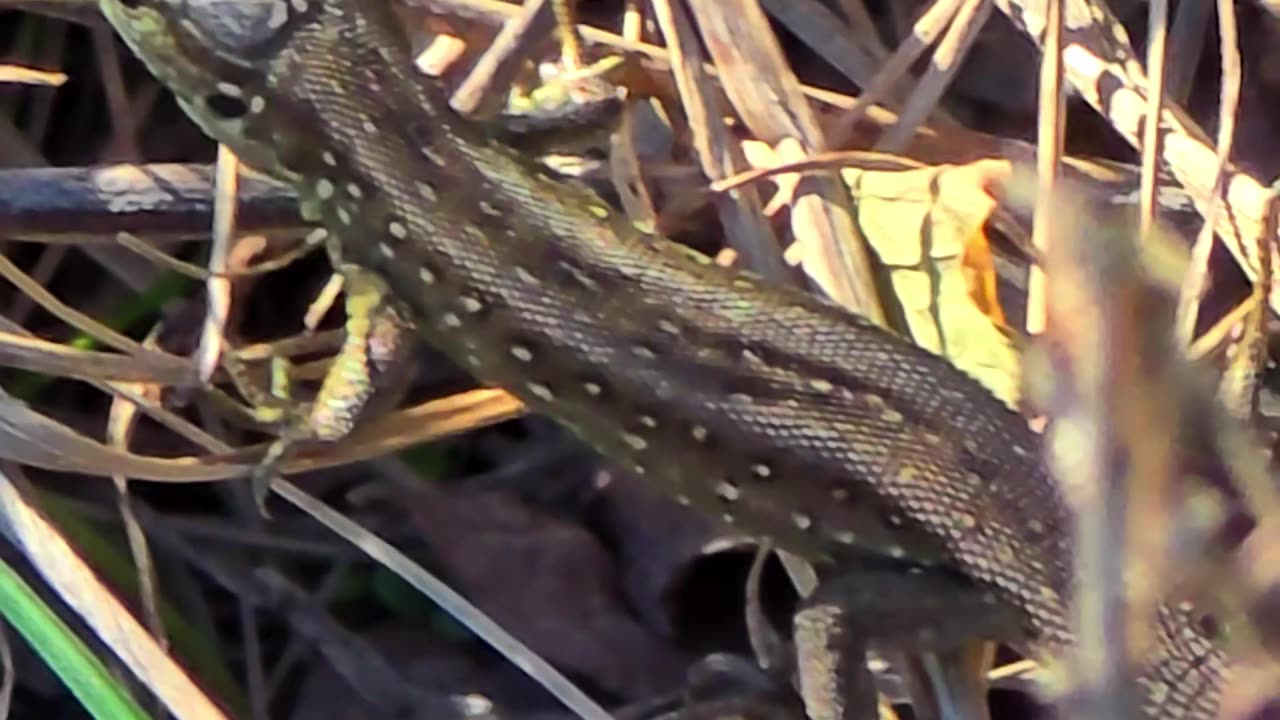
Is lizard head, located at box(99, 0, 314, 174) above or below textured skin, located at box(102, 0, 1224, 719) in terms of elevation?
above

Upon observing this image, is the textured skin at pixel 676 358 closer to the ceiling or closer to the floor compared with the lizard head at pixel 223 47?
closer to the floor

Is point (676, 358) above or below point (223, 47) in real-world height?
below

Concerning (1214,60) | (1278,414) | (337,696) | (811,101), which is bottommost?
(337,696)

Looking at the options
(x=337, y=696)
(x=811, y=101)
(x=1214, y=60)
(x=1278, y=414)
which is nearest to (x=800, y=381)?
(x=811, y=101)

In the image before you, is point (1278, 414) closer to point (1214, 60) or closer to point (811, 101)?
point (1214, 60)

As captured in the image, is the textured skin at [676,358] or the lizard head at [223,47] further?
the lizard head at [223,47]

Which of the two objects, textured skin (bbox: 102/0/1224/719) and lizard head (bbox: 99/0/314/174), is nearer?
textured skin (bbox: 102/0/1224/719)
